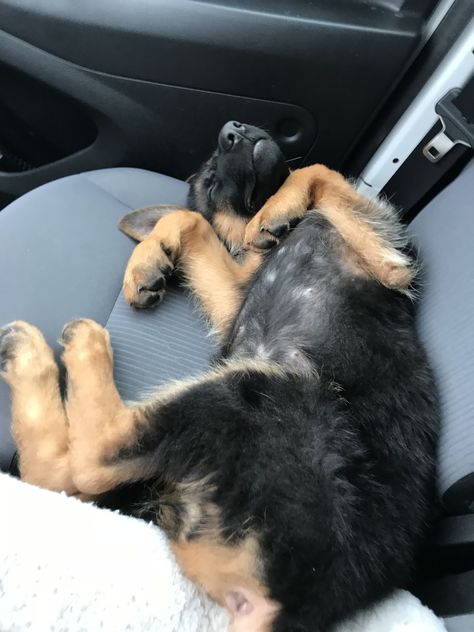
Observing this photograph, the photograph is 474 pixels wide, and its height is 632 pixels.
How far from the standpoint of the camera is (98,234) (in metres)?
2.08

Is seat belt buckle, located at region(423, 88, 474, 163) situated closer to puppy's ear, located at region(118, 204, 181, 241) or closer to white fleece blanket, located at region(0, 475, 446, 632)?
puppy's ear, located at region(118, 204, 181, 241)

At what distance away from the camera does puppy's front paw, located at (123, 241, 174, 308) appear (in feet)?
6.30

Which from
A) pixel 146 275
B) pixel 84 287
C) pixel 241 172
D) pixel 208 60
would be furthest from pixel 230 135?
pixel 84 287

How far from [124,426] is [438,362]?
0.88 metres

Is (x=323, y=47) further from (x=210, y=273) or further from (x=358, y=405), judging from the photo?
(x=358, y=405)

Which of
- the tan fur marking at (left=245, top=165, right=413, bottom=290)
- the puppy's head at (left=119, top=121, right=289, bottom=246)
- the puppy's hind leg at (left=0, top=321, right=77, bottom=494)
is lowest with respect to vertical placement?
the puppy's hind leg at (left=0, top=321, right=77, bottom=494)

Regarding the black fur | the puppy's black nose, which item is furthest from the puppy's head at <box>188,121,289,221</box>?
the black fur

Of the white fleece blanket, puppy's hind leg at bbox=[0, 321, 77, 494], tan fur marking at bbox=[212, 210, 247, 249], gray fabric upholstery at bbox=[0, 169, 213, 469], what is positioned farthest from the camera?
tan fur marking at bbox=[212, 210, 247, 249]

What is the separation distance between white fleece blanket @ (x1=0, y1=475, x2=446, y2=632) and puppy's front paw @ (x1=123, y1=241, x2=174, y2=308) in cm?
69

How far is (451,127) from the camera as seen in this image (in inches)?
84.0

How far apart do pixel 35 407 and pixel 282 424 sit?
0.68m

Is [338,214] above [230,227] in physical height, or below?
above

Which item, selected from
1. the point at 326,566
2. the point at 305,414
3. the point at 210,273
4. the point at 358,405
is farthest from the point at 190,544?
the point at 210,273

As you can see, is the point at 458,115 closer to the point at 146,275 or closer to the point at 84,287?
the point at 146,275
